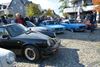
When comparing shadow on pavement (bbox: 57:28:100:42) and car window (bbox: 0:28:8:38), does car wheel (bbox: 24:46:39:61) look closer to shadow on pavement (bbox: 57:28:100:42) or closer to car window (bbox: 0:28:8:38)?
car window (bbox: 0:28:8:38)

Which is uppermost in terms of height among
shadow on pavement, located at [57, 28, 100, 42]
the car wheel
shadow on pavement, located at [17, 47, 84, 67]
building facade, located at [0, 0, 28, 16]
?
the car wheel

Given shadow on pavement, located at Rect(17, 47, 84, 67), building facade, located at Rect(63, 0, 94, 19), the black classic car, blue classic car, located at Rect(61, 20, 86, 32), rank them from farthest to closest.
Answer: building facade, located at Rect(63, 0, 94, 19)
blue classic car, located at Rect(61, 20, 86, 32)
the black classic car
shadow on pavement, located at Rect(17, 47, 84, 67)

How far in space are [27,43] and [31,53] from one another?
40 cm

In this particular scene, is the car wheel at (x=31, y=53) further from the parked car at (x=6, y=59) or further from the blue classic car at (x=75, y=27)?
the blue classic car at (x=75, y=27)

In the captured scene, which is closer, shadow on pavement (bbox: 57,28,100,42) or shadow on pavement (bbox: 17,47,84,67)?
shadow on pavement (bbox: 17,47,84,67)

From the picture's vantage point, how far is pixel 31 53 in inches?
344

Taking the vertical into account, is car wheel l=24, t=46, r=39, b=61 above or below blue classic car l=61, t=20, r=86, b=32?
above

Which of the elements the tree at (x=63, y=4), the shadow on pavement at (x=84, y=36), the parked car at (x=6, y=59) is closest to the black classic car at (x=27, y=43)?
the parked car at (x=6, y=59)

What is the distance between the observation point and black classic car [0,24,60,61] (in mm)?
8469

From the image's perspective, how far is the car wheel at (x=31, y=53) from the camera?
8.51 meters

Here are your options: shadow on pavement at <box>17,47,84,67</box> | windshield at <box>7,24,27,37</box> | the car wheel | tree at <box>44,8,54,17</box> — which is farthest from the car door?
tree at <box>44,8,54,17</box>

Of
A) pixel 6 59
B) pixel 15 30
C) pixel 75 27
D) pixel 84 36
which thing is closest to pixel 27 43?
pixel 15 30

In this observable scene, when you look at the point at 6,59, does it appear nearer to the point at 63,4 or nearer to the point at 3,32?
the point at 3,32

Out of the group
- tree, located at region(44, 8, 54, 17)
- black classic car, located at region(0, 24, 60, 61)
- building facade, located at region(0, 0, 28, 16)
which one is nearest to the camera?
black classic car, located at region(0, 24, 60, 61)
